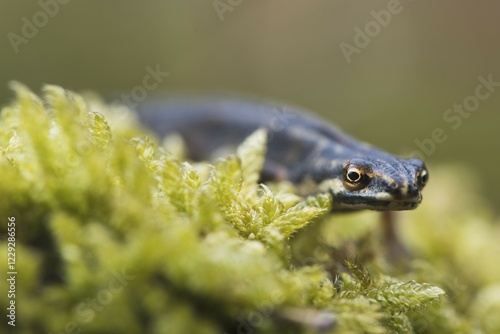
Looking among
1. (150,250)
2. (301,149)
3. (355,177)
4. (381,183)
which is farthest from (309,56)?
(150,250)

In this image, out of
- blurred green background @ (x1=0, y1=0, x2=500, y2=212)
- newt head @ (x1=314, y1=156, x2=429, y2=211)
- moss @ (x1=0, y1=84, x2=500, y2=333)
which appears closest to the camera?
moss @ (x1=0, y1=84, x2=500, y2=333)

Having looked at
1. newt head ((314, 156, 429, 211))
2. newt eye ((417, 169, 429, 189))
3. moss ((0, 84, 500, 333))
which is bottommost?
moss ((0, 84, 500, 333))

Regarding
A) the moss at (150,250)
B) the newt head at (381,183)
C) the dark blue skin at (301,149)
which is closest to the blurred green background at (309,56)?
the dark blue skin at (301,149)

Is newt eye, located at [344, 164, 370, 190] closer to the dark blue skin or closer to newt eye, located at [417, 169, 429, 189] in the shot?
the dark blue skin

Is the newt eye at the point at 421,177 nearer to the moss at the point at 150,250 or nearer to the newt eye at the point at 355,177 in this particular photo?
Answer: the newt eye at the point at 355,177

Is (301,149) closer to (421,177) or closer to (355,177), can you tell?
(355,177)

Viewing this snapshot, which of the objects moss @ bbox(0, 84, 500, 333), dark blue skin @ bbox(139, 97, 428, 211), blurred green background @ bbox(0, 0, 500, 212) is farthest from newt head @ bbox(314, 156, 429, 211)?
blurred green background @ bbox(0, 0, 500, 212)
